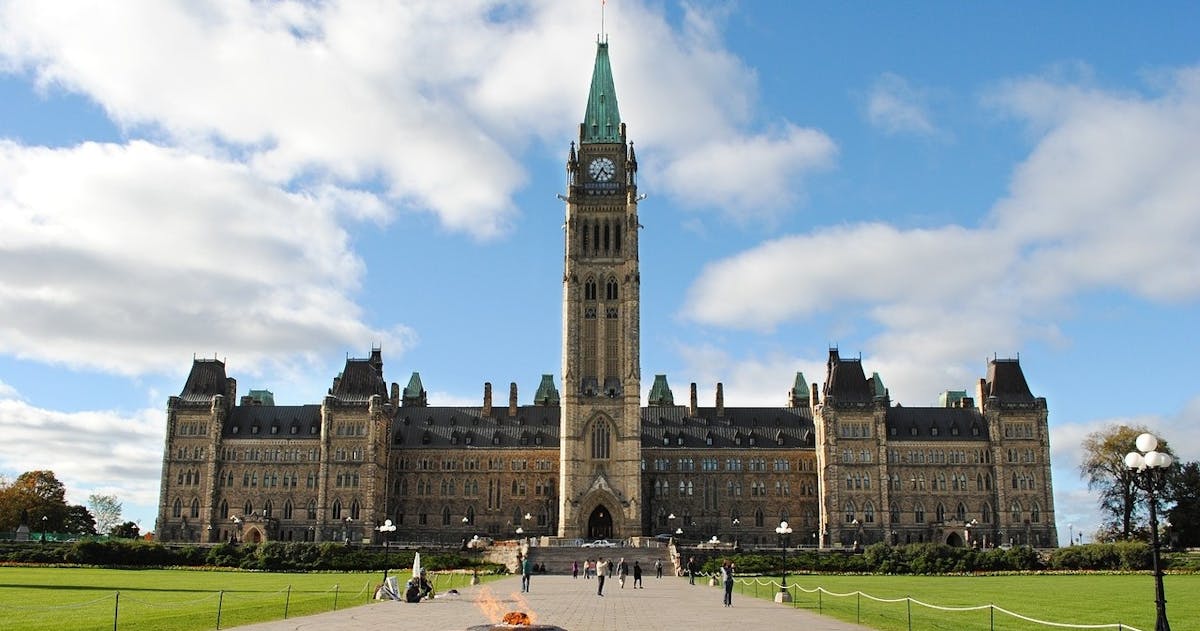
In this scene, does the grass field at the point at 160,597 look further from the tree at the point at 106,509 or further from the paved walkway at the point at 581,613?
the tree at the point at 106,509

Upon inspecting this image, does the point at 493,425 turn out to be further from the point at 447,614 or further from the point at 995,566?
the point at 447,614

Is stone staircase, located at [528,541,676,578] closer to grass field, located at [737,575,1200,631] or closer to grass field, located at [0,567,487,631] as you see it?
grass field, located at [0,567,487,631]

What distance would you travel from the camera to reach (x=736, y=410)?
124562 mm

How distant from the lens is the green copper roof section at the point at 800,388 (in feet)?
440

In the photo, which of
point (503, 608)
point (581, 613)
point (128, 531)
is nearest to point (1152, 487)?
A: point (581, 613)

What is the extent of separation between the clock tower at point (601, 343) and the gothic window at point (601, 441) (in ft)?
0.32

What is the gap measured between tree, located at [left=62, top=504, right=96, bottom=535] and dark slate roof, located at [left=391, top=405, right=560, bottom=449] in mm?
38834

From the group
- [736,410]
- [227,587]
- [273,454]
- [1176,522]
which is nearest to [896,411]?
[736,410]

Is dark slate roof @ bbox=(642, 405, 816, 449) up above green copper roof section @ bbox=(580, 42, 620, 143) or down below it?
below

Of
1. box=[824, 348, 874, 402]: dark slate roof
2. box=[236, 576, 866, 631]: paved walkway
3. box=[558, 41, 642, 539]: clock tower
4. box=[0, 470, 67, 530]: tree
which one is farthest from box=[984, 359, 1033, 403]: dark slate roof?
box=[0, 470, 67, 530]: tree

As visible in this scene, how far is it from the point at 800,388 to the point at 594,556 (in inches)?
2196

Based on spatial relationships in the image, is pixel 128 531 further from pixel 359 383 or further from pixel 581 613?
pixel 581 613

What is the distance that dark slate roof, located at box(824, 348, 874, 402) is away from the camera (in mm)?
113188

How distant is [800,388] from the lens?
135 meters
